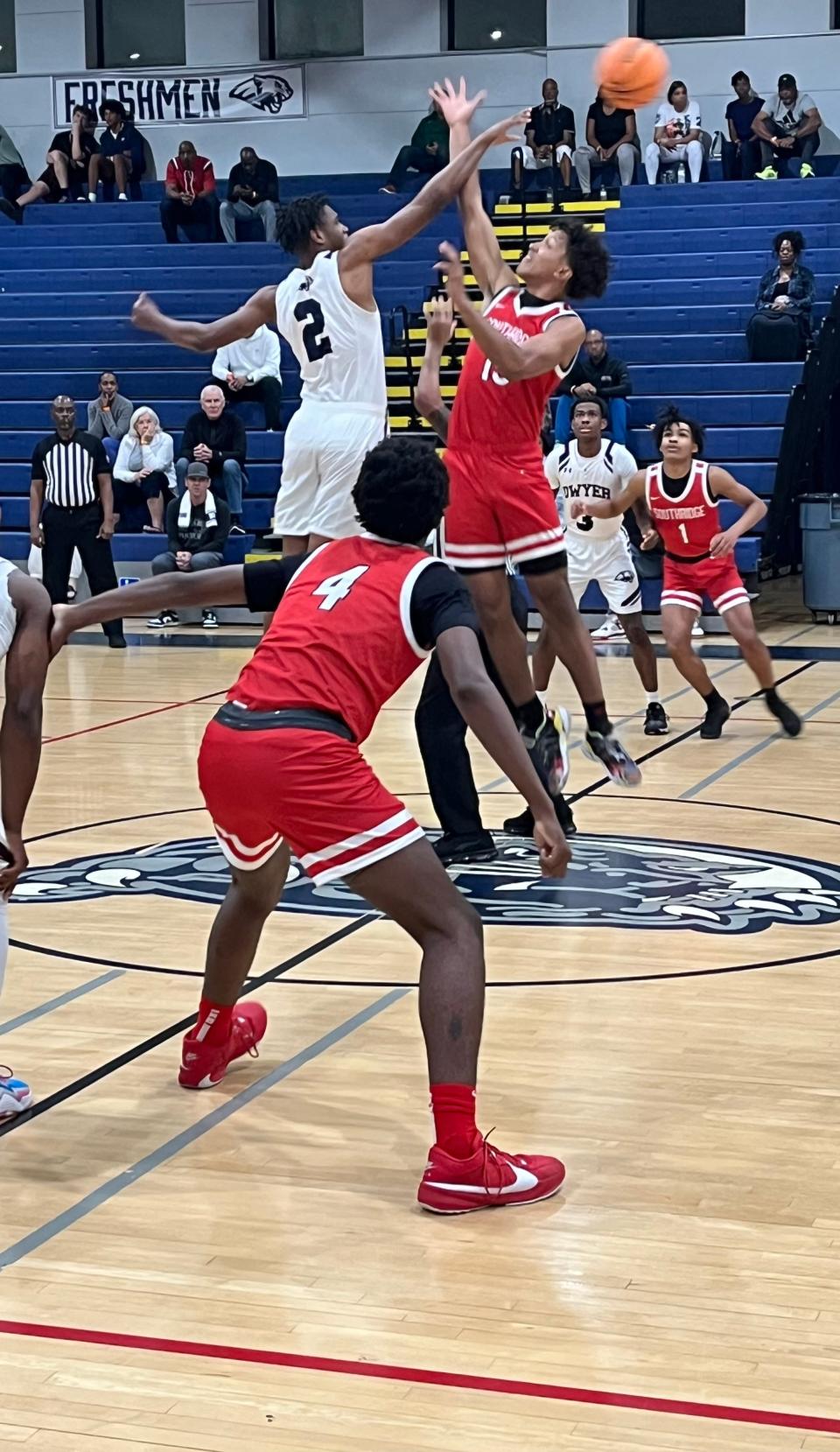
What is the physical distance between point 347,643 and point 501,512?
8.62 ft

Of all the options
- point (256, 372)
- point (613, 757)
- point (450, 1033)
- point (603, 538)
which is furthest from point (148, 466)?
point (450, 1033)

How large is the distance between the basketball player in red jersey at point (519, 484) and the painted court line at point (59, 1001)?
5.83ft

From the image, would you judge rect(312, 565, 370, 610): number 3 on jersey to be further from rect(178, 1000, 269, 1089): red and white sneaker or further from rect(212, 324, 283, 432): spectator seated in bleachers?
rect(212, 324, 283, 432): spectator seated in bleachers

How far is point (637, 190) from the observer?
19.4m

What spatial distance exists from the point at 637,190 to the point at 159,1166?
16.7 metres

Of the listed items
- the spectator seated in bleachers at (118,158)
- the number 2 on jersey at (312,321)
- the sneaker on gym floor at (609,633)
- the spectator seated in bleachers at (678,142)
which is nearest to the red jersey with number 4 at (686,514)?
the number 2 on jersey at (312,321)

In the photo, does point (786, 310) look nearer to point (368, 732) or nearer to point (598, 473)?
point (598, 473)

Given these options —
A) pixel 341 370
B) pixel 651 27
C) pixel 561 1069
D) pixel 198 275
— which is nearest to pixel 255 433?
pixel 198 275

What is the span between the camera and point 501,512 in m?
6.45

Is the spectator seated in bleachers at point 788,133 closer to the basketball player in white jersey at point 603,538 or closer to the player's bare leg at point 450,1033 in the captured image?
the basketball player in white jersey at point 603,538

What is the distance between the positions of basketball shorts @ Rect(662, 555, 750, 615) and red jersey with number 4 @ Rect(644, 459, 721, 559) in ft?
0.22

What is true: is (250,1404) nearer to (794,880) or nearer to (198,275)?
(794,880)

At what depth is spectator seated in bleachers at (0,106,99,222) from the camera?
2178 centimetres

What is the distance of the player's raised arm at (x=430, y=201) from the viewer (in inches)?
224
